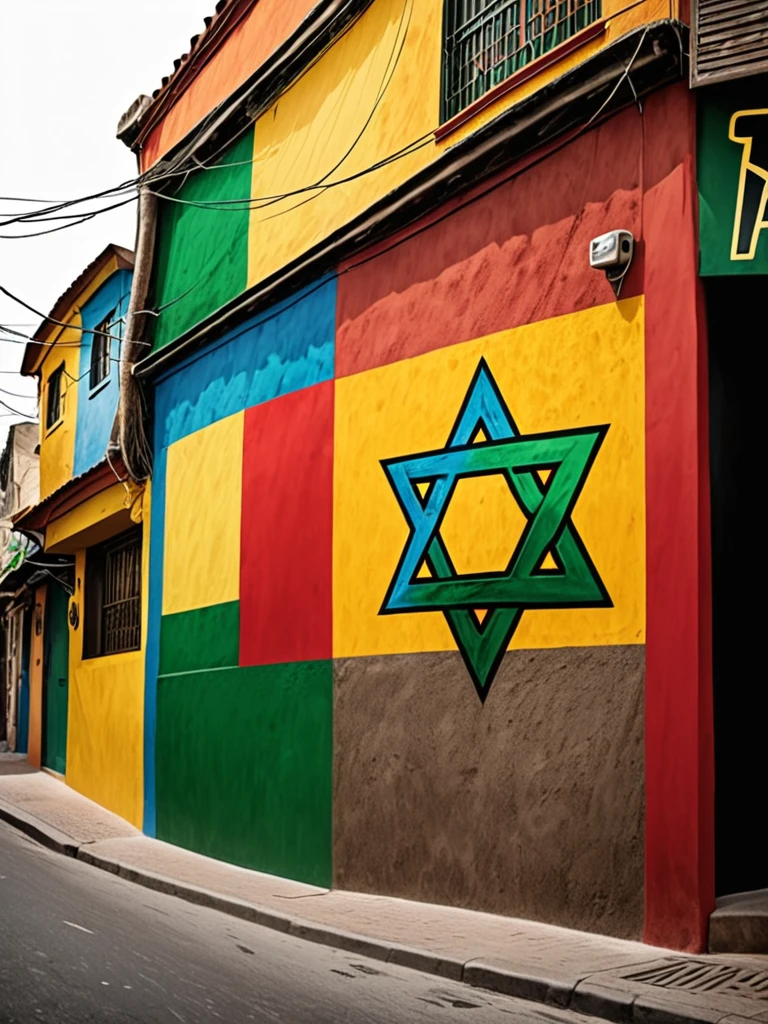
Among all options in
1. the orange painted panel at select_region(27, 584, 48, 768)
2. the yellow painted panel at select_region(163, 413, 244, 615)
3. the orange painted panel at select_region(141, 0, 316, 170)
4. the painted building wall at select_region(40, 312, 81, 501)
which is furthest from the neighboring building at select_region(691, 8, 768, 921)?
the orange painted panel at select_region(27, 584, 48, 768)

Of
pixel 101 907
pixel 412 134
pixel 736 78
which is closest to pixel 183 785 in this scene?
pixel 101 907

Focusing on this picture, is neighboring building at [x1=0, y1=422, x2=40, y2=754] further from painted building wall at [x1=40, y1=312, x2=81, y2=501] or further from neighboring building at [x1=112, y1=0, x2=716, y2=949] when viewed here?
A: neighboring building at [x1=112, y1=0, x2=716, y2=949]

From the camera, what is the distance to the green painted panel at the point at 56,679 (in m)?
21.4

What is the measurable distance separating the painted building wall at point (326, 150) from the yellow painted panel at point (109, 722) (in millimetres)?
3033

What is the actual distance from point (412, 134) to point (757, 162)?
352 centimetres

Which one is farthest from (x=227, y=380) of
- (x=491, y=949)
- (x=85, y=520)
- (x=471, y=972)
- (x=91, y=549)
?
(x=471, y=972)

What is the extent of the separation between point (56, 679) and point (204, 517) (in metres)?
10.1

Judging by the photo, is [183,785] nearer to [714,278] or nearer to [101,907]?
[101,907]

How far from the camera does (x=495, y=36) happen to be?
978 centimetres

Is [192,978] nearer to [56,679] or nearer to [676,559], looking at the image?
[676,559]

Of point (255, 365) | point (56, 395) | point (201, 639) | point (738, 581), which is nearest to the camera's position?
point (738, 581)

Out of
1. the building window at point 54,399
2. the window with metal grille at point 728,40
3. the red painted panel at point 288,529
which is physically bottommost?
the red painted panel at point 288,529

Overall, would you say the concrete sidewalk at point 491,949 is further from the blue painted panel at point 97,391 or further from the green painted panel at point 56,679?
the green painted panel at point 56,679

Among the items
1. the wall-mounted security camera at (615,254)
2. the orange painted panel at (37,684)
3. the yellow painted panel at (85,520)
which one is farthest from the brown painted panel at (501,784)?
the orange painted panel at (37,684)
